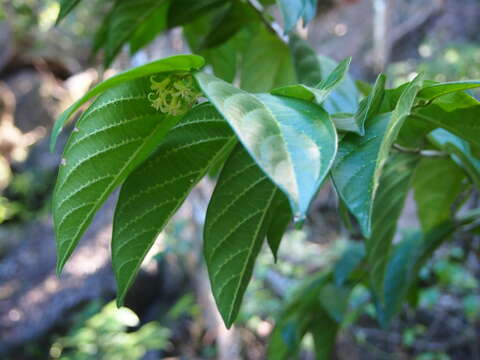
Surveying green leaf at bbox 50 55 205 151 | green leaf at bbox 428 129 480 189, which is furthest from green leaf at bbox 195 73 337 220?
green leaf at bbox 428 129 480 189

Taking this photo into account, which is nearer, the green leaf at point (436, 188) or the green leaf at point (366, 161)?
the green leaf at point (366, 161)

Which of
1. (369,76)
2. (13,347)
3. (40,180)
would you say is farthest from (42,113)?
(369,76)

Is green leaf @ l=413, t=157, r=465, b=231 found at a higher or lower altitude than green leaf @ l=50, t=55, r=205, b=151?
lower

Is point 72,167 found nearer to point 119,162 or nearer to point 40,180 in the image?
point 119,162

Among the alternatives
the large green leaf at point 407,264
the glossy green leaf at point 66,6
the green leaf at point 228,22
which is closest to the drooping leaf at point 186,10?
the green leaf at point 228,22

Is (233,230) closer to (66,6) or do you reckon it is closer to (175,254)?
(66,6)

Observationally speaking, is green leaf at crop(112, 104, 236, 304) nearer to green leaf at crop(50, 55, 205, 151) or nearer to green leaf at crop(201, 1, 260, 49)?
green leaf at crop(50, 55, 205, 151)

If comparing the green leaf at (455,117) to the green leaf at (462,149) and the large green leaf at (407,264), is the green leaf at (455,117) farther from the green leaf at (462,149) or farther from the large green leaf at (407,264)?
the large green leaf at (407,264)

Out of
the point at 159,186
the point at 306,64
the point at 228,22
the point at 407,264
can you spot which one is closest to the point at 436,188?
the point at 407,264
